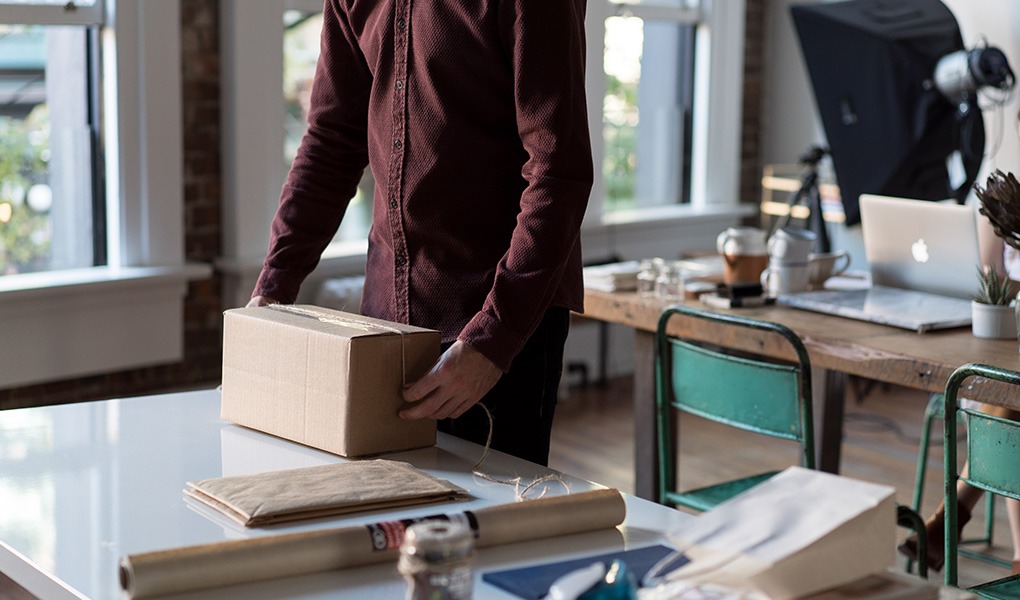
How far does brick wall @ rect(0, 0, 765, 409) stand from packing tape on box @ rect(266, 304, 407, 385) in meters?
2.44

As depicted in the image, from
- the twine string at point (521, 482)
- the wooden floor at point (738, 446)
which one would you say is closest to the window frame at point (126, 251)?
the wooden floor at point (738, 446)

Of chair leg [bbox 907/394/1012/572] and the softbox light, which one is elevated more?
the softbox light

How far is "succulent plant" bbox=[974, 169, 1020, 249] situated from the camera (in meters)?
2.42

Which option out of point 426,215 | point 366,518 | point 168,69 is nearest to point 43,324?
point 168,69

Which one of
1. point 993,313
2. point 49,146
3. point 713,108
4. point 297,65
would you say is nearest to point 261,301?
point 993,313

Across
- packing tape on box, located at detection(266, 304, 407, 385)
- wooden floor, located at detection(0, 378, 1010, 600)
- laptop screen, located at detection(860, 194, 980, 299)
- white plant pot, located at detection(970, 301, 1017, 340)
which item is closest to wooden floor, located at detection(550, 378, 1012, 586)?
wooden floor, located at detection(0, 378, 1010, 600)

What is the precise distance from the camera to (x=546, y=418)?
183 cm

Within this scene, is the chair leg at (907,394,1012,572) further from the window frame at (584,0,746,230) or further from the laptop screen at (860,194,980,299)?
the window frame at (584,0,746,230)

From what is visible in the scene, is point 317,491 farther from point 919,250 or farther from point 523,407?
point 919,250

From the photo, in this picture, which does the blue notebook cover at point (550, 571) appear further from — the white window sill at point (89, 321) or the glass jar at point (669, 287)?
the white window sill at point (89, 321)

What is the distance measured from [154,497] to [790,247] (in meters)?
1.96

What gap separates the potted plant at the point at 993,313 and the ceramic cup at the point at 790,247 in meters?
0.49

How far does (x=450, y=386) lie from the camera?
158 cm

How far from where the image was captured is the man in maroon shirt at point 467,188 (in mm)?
1665
